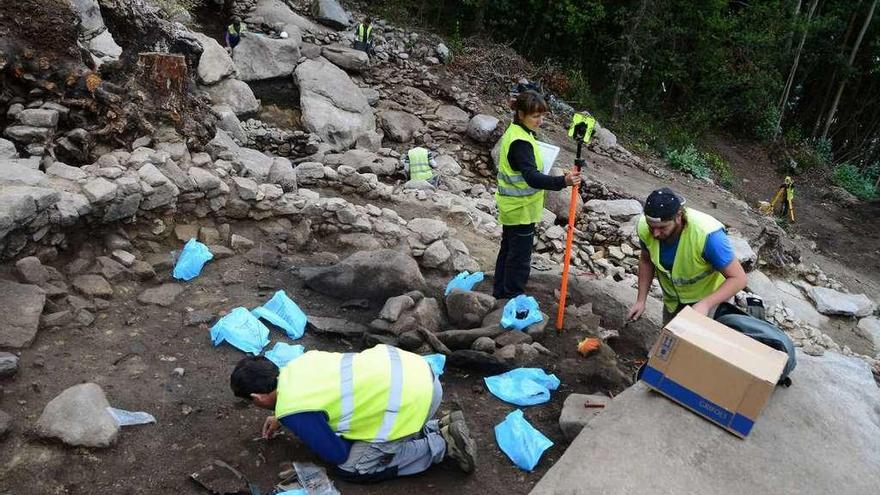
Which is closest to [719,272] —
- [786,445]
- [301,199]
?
[786,445]

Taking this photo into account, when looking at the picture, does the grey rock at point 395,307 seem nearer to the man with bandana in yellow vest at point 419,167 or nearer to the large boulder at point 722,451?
the large boulder at point 722,451

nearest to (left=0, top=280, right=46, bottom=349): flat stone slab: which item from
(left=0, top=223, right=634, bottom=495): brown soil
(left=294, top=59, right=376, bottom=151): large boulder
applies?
(left=0, top=223, right=634, bottom=495): brown soil

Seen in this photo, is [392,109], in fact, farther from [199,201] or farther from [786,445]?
[786,445]

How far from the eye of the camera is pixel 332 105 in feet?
37.2

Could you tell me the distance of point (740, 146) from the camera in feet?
61.8

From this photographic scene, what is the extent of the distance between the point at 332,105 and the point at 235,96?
1.77 metres

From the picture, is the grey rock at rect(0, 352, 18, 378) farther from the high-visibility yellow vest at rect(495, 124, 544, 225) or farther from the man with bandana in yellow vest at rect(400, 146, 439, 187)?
the man with bandana in yellow vest at rect(400, 146, 439, 187)

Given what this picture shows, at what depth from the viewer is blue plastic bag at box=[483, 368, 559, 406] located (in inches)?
157

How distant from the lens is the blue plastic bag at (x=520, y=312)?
4.63 meters

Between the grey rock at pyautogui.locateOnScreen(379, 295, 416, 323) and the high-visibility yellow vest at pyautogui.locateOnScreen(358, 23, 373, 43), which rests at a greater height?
the high-visibility yellow vest at pyautogui.locateOnScreen(358, 23, 373, 43)

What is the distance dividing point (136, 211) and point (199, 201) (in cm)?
62

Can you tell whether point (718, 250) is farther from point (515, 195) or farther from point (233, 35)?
point (233, 35)

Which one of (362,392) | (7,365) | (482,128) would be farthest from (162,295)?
(482,128)

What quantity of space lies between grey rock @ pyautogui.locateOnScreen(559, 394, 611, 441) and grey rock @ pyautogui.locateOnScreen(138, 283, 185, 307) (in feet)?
9.52
